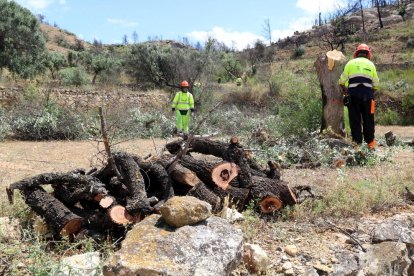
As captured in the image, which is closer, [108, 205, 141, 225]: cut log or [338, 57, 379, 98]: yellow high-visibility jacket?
[108, 205, 141, 225]: cut log

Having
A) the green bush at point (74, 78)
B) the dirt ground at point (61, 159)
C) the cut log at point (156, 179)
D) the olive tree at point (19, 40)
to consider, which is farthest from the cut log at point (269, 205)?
the green bush at point (74, 78)

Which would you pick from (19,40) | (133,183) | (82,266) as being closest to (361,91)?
(133,183)

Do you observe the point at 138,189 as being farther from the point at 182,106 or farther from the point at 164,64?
the point at 164,64

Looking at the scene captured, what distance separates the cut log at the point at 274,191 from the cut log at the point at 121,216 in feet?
4.46

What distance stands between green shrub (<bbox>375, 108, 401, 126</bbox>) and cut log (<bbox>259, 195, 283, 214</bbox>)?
537 inches

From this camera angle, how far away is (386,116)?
17031 millimetres

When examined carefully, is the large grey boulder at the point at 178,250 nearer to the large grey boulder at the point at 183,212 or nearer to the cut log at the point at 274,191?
the large grey boulder at the point at 183,212

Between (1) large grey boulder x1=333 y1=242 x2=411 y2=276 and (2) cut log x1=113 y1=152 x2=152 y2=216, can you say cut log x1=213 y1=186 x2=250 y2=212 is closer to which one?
(2) cut log x1=113 y1=152 x2=152 y2=216

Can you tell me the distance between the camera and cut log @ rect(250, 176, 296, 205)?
473cm

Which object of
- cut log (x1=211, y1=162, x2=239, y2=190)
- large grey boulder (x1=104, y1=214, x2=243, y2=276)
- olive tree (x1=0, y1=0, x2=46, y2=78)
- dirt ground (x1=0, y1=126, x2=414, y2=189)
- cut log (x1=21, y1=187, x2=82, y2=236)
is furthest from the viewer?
olive tree (x1=0, y1=0, x2=46, y2=78)


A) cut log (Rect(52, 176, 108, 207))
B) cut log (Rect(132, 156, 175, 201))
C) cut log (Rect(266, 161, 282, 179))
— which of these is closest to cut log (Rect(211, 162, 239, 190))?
cut log (Rect(132, 156, 175, 201))

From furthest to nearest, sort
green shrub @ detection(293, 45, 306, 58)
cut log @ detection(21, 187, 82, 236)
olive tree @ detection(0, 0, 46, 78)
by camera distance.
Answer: green shrub @ detection(293, 45, 306, 58)
olive tree @ detection(0, 0, 46, 78)
cut log @ detection(21, 187, 82, 236)

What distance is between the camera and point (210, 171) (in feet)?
15.4

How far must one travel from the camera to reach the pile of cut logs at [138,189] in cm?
393
